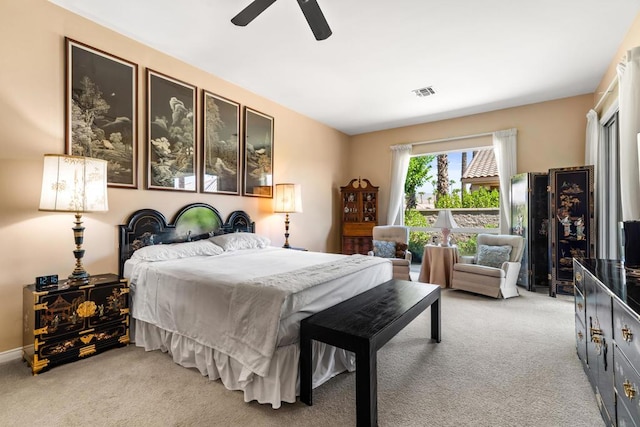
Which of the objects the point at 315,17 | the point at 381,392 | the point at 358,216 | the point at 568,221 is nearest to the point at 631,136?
the point at 568,221

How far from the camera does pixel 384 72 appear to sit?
376cm

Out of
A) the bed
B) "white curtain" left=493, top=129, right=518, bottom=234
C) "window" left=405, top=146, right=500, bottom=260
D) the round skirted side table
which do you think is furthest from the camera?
"window" left=405, top=146, right=500, bottom=260

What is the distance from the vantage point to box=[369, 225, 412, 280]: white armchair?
473 cm

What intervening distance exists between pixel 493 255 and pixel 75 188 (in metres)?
4.92

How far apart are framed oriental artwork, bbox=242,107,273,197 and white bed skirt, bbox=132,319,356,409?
2213 millimetres

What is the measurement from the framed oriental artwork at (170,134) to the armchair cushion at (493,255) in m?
4.13

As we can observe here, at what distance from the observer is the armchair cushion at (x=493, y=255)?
422cm

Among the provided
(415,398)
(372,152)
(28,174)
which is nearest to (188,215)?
(28,174)

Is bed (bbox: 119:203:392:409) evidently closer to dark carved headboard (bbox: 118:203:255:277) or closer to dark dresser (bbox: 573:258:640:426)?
dark carved headboard (bbox: 118:203:255:277)

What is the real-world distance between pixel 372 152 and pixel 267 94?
2769 mm

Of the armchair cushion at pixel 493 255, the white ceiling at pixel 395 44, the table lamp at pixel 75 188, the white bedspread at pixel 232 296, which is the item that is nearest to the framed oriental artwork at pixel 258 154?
the white ceiling at pixel 395 44

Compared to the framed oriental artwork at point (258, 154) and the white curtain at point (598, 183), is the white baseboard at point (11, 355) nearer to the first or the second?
the framed oriental artwork at point (258, 154)

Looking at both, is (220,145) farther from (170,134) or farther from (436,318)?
(436,318)

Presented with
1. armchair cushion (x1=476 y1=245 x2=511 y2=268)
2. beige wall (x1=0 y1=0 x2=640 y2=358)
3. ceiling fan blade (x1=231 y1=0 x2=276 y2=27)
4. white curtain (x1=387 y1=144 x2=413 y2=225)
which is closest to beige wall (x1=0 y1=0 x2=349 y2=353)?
beige wall (x1=0 y1=0 x2=640 y2=358)
